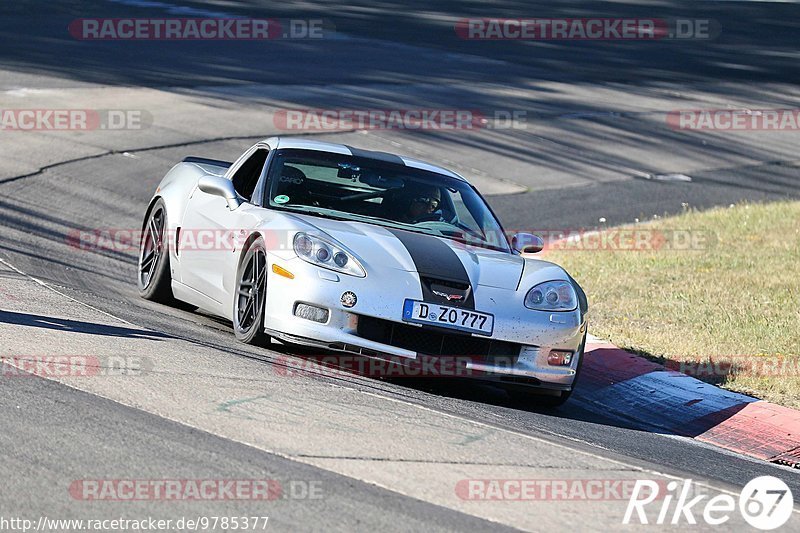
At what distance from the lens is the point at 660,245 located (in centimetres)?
1412

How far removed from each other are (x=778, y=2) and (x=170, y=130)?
98.6ft

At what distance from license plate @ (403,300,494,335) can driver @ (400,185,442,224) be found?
1302 millimetres

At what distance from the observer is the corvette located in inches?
283

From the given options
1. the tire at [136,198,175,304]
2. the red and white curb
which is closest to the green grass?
the red and white curb

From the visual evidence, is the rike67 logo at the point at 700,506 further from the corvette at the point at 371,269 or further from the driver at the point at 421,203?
the driver at the point at 421,203

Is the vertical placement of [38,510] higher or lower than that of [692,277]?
higher

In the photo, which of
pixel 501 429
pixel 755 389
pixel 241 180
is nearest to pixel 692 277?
pixel 755 389

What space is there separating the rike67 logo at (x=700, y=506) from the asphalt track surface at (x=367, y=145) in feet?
1.14

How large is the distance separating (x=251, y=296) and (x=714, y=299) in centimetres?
517

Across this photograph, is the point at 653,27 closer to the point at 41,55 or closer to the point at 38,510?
the point at 41,55

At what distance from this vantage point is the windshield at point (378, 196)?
8.27m

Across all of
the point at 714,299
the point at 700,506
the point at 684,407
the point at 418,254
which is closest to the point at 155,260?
the point at 418,254

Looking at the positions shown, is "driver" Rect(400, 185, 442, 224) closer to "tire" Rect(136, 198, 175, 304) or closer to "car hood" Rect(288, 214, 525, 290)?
"car hood" Rect(288, 214, 525, 290)

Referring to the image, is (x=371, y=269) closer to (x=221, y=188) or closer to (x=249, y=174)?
(x=221, y=188)
